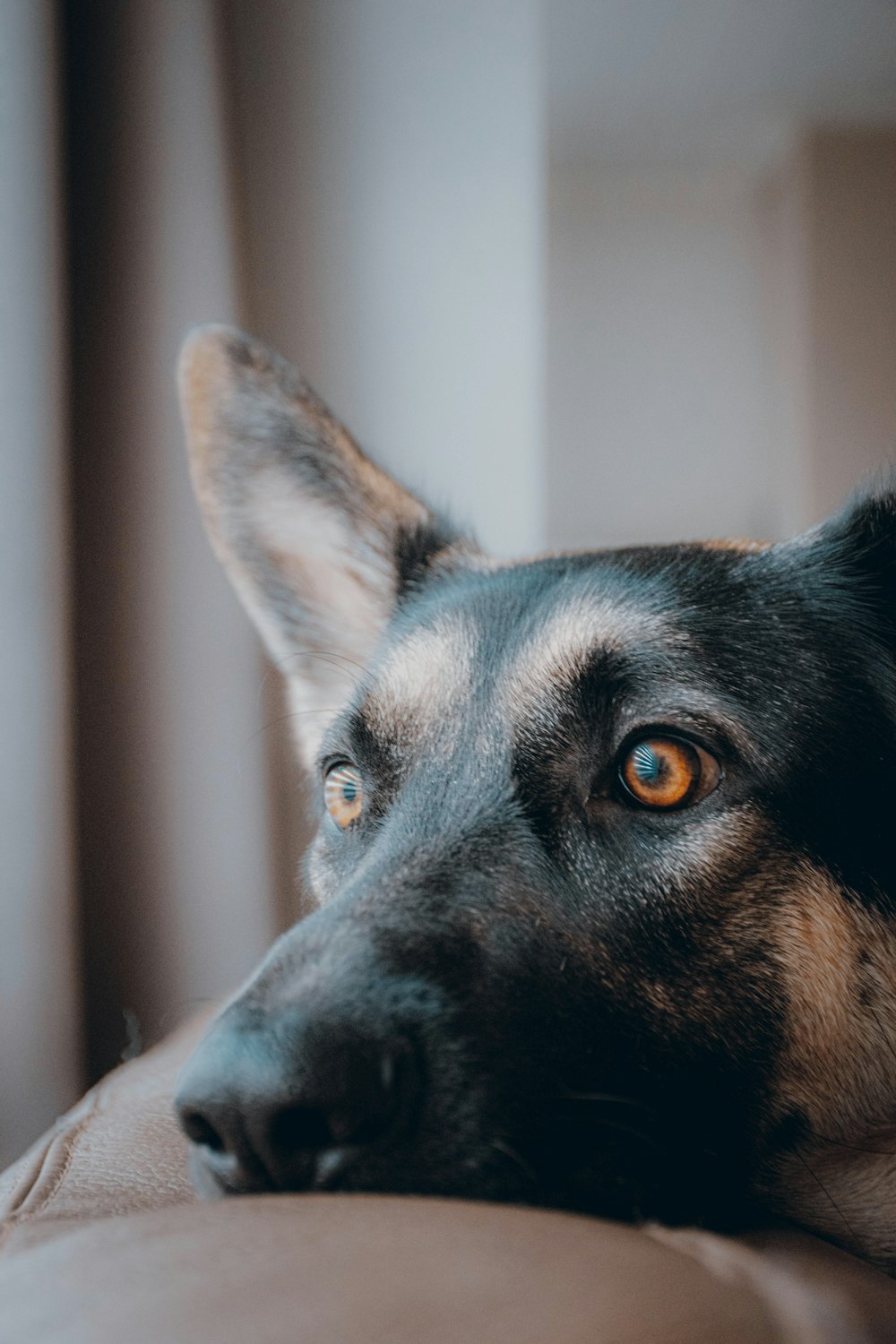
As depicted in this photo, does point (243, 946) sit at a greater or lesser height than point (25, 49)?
lesser

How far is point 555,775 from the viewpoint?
1.22 meters

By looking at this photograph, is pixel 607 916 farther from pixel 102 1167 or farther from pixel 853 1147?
pixel 102 1167

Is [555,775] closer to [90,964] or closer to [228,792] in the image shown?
[228,792]

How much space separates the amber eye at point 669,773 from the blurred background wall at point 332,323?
1347 millimetres

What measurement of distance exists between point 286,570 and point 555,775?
3.30 feet

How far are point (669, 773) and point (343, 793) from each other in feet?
1.96

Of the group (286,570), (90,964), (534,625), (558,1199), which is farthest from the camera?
(90,964)

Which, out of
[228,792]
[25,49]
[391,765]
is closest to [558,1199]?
[391,765]

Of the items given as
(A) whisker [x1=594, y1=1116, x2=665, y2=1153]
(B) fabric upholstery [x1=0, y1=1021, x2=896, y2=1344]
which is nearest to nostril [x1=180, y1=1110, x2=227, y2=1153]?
(B) fabric upholstery [x1=0, y1=1021, x2=896, y2=1344]

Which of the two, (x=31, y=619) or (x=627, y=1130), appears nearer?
(x=627, y=1130)

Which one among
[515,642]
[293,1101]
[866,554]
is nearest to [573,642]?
[515,642]

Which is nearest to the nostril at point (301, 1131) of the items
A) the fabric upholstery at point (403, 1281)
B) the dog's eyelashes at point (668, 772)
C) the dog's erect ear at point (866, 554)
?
Answer: the fabric upholstery at point (403, 1281)

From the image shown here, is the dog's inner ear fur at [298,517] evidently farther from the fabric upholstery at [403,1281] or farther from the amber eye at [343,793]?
the fabric upholstery at [403,1281]

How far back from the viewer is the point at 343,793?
1562mm
